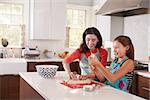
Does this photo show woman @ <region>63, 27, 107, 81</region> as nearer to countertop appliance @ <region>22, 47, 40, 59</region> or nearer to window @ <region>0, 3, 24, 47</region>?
countertop appliance @ <region>22, 47, 40, 59</region>

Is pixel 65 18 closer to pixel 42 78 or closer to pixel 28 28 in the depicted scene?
pixel 28 28

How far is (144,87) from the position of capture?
3328 mm

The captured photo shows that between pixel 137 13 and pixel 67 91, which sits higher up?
pixel 137 13

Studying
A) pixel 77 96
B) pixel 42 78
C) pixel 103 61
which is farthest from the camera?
pixel 103 61

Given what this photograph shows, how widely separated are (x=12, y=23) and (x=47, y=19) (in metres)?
0.76

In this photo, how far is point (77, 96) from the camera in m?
1.70

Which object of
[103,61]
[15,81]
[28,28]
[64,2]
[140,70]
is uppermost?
[64,2]

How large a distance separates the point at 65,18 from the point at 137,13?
1.53 metres

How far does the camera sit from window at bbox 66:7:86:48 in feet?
18.0

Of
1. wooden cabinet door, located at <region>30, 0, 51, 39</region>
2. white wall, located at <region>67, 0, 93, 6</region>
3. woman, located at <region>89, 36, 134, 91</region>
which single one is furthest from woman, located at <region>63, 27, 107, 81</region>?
white wall, located at <region>67, 0, 93, 6</region>

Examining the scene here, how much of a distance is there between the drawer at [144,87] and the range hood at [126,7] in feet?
3.45

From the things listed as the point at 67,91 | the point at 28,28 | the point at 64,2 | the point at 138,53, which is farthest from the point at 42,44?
the point at 67,91

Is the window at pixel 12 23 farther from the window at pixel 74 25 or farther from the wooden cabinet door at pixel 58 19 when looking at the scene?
the window at pixel 74 25

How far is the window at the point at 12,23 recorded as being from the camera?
497 centimetres
